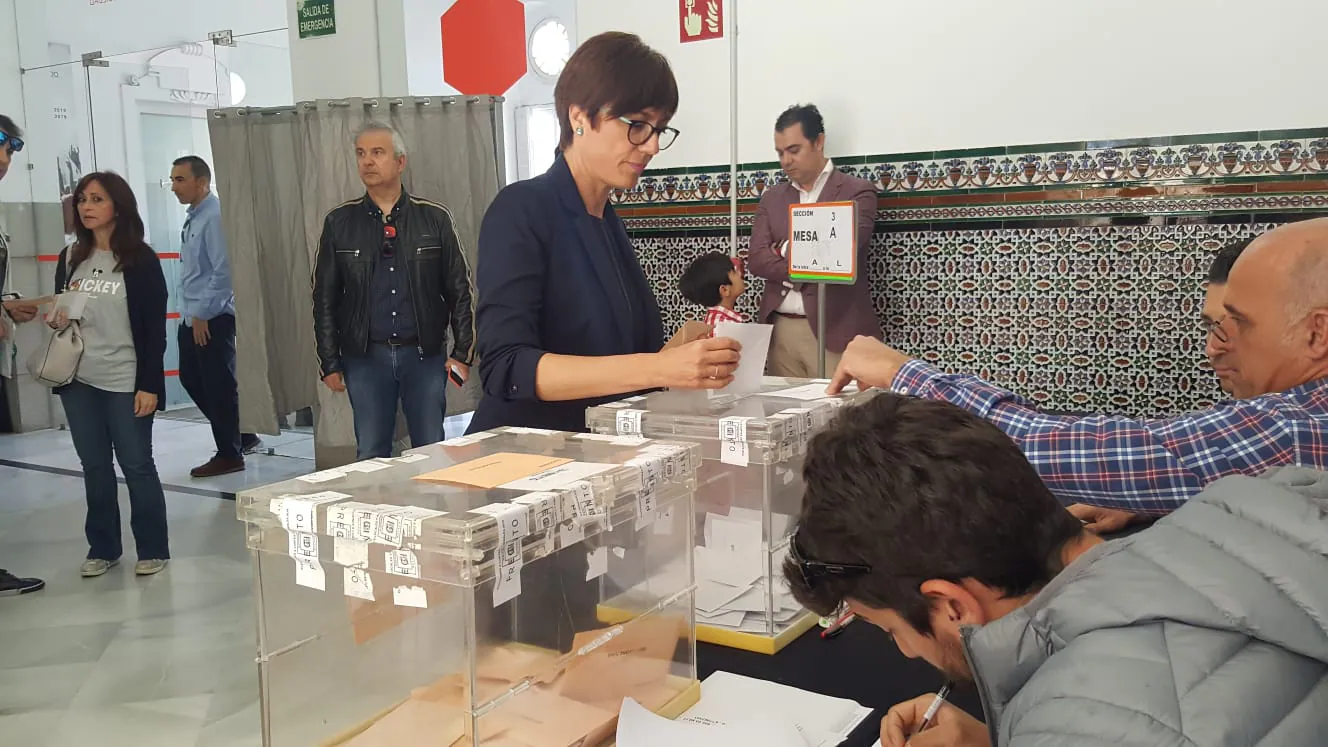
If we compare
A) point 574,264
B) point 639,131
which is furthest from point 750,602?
point 639,131

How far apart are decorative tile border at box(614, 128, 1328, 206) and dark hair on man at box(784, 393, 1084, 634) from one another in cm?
284

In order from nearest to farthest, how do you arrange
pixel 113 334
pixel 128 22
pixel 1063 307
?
pixel 1063 307 < pixel 113 334 < pixel 128 22

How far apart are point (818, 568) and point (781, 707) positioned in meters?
0.31

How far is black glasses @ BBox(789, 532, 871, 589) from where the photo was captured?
3.34 ft

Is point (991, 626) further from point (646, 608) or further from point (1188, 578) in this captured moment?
point (646, 608)

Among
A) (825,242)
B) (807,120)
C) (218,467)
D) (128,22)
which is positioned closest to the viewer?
(825,242)

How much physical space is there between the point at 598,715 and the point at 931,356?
10.4 feet

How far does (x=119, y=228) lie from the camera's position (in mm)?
3877

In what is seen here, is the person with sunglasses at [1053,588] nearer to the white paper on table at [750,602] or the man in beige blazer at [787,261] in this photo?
the white paper on table at [750,602]

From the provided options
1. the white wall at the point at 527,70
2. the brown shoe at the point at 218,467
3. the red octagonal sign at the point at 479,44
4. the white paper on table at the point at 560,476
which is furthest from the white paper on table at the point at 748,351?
the white wall at the point at 527,70

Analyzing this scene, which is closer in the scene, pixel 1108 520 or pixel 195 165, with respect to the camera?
pixel 1108 520

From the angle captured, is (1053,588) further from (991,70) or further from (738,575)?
(991,70)

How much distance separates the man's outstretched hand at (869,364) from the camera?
160 cm

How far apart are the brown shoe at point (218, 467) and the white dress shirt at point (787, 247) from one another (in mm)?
3311
